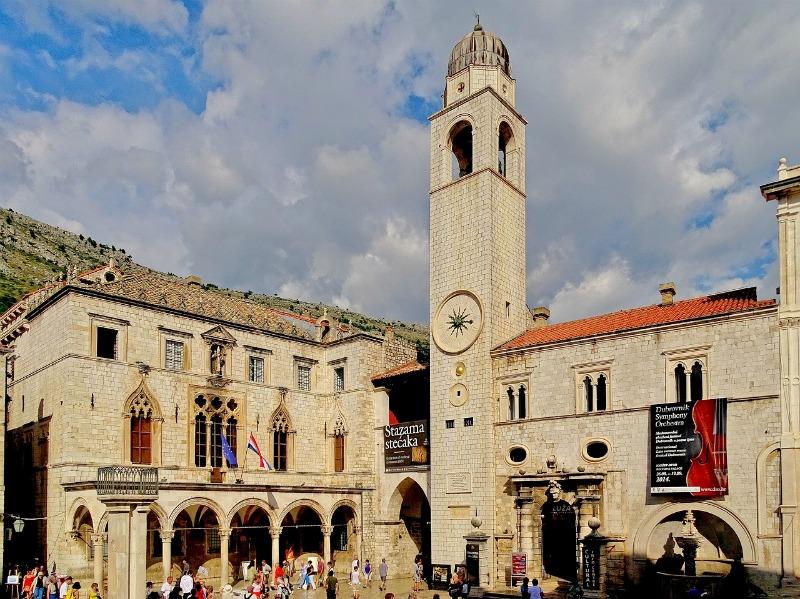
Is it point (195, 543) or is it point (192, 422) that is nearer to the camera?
point (192, 422)

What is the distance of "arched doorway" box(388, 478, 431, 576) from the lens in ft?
122

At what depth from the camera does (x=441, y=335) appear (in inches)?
1369

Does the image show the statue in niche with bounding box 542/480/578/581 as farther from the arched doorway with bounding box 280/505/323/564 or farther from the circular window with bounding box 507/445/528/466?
the arched doorway with bounding box 280/505/323/564

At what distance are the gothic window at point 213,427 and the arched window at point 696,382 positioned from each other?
18906 mm

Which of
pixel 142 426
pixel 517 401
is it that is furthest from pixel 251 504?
pixel 517 401

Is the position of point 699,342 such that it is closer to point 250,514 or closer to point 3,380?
point 250,514

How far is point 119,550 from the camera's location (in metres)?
19.1

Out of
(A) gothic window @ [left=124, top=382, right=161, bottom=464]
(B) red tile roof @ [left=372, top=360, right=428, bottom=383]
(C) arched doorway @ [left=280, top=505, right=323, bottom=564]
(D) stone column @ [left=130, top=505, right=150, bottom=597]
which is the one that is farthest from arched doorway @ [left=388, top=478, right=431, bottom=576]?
(D) stone column @ [left=130, top=505, right=150, bottom=597]

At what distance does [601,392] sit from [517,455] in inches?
167

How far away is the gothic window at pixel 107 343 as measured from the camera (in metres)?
32.8

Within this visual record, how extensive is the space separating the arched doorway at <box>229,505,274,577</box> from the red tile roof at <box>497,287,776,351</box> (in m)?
14.0

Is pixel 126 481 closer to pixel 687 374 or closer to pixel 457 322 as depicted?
pixel 457 322

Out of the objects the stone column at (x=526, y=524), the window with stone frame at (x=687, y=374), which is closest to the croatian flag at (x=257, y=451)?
the stone column at (x=526, y=524)

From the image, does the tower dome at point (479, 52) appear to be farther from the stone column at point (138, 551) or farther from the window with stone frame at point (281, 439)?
the stone column at point (138, 551)
